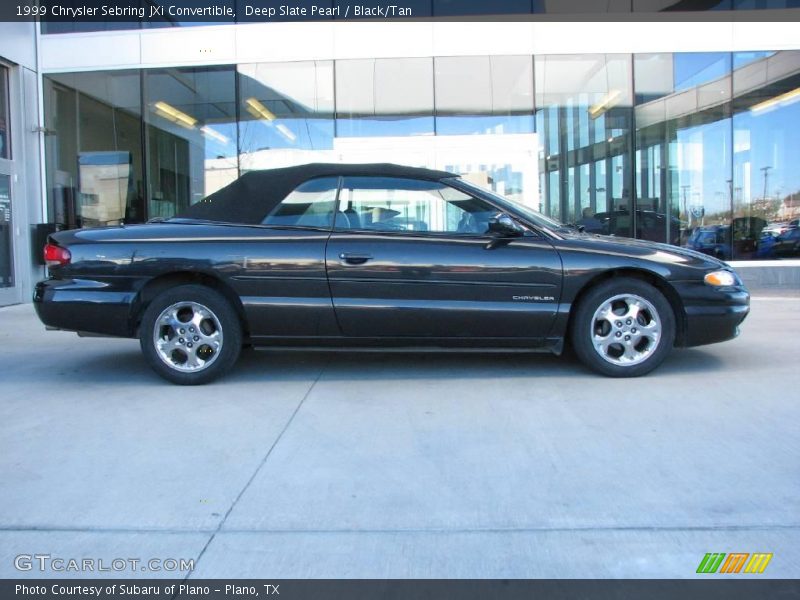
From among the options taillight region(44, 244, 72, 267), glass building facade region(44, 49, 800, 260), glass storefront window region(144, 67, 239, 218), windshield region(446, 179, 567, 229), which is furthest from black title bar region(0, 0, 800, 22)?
taillight region(44, 244, 72, 267)

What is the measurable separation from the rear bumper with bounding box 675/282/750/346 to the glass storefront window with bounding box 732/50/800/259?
7641mm

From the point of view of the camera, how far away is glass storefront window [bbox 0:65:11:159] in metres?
11.0

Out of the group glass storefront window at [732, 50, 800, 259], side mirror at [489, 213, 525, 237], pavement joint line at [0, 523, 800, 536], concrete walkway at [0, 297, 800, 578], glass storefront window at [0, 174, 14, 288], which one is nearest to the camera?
concrete walkway at [0, 297, 800, 578]

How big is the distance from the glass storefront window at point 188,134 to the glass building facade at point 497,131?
0.03 meters

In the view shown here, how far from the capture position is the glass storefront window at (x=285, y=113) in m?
12.3

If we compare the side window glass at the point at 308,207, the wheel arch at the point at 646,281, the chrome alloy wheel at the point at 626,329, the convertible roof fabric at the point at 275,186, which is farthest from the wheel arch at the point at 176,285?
the chrome alloy wheel at the point at 626,329

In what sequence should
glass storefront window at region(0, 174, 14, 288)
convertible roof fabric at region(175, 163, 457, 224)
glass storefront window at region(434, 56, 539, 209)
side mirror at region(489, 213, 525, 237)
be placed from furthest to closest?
glass storefront window at region(434, 56, 539, 209) < glass storefront window at region(0, 174, 14, 288) < convertible roof fabric at region(175, 163, 457, 224) < side mirror at region(489, 213, 525, 237)

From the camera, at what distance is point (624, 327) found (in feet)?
17.1

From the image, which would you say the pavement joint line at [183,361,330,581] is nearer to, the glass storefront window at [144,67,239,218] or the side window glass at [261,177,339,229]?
the side window glass at [261,177,339,229]

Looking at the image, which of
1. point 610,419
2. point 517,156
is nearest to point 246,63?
point 517,156

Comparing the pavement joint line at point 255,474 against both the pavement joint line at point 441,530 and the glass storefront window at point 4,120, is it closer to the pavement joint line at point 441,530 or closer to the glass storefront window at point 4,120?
the pavement joint line at point 441,530

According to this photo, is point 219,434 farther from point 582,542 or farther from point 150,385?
point 582,542
